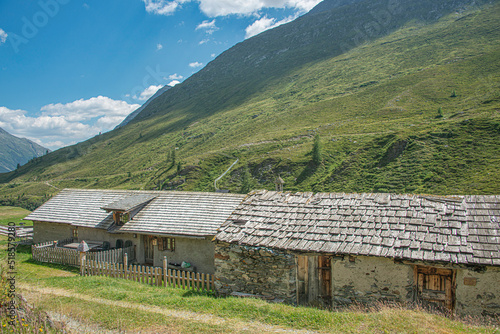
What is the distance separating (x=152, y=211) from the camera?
1989cm

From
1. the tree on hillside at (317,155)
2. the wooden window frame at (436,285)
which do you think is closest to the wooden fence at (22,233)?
the wooden window frame at (436,285)

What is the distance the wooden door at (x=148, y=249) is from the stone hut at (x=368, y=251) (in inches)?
364

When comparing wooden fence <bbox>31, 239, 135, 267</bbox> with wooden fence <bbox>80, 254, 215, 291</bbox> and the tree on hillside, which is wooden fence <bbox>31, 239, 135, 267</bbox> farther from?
the tree on hillside

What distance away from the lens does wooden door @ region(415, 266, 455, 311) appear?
29.6 feet

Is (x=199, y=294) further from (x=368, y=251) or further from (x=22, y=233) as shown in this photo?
(x=22, y=233)

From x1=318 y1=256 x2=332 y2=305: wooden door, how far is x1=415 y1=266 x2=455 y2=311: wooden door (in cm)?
265

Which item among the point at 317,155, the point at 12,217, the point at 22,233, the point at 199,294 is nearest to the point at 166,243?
the point at 199,294

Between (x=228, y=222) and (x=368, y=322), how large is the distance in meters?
6.40

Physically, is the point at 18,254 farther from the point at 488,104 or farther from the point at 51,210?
the point at 488,104

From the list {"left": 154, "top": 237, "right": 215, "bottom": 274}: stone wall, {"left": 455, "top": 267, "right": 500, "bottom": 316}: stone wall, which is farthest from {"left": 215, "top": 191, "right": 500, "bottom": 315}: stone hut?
{"left": 154, "top": 237, "right": 215, "bottom": 274}: stone wall

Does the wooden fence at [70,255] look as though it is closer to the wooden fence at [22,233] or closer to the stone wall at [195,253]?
the stone wall at [195,253]

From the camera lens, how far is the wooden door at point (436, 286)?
9.02 metres

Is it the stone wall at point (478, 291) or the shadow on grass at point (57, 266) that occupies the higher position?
the stone wall at point (478, 291)

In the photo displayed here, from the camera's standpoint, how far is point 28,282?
13.1 meters
